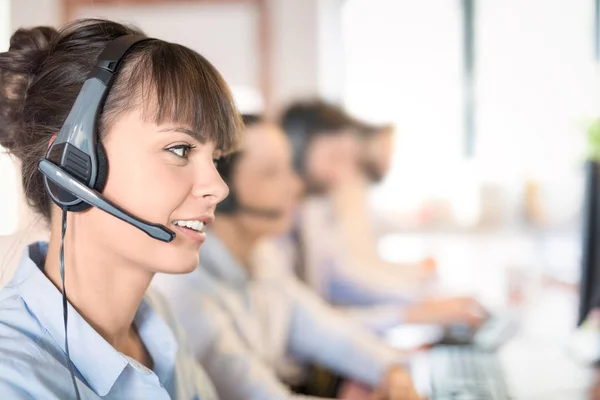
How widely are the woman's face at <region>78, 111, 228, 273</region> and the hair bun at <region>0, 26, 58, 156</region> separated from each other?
124 mm

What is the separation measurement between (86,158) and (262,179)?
110 cm

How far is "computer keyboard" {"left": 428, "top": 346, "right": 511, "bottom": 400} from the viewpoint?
1355 millimetres

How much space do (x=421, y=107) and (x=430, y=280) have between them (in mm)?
1501

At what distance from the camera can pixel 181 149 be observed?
78 cm

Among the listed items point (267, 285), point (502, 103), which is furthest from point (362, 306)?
point (502, 103)

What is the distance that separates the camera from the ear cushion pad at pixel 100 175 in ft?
2.39

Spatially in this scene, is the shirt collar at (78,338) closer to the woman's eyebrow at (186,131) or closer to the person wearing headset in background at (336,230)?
the woman's eyebrow at (186,131)

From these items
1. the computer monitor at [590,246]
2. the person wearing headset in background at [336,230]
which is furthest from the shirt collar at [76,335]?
the person wearing headset in background at [336,230]

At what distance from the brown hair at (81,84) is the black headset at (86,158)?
3 cm

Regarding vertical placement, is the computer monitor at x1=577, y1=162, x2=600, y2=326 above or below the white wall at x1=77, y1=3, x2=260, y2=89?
below

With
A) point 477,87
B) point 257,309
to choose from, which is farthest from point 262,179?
point 477,87

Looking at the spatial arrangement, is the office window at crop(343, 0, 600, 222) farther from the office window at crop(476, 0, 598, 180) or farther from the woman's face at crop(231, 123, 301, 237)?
the woman's face at crop(231, 123, 301, 237)

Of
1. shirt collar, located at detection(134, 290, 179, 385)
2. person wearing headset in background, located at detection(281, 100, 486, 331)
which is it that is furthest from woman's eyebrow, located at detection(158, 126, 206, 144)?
person wearing headset in background, located at detection(281, 100, 486, 331)

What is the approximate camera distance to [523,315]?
2.22 meters
